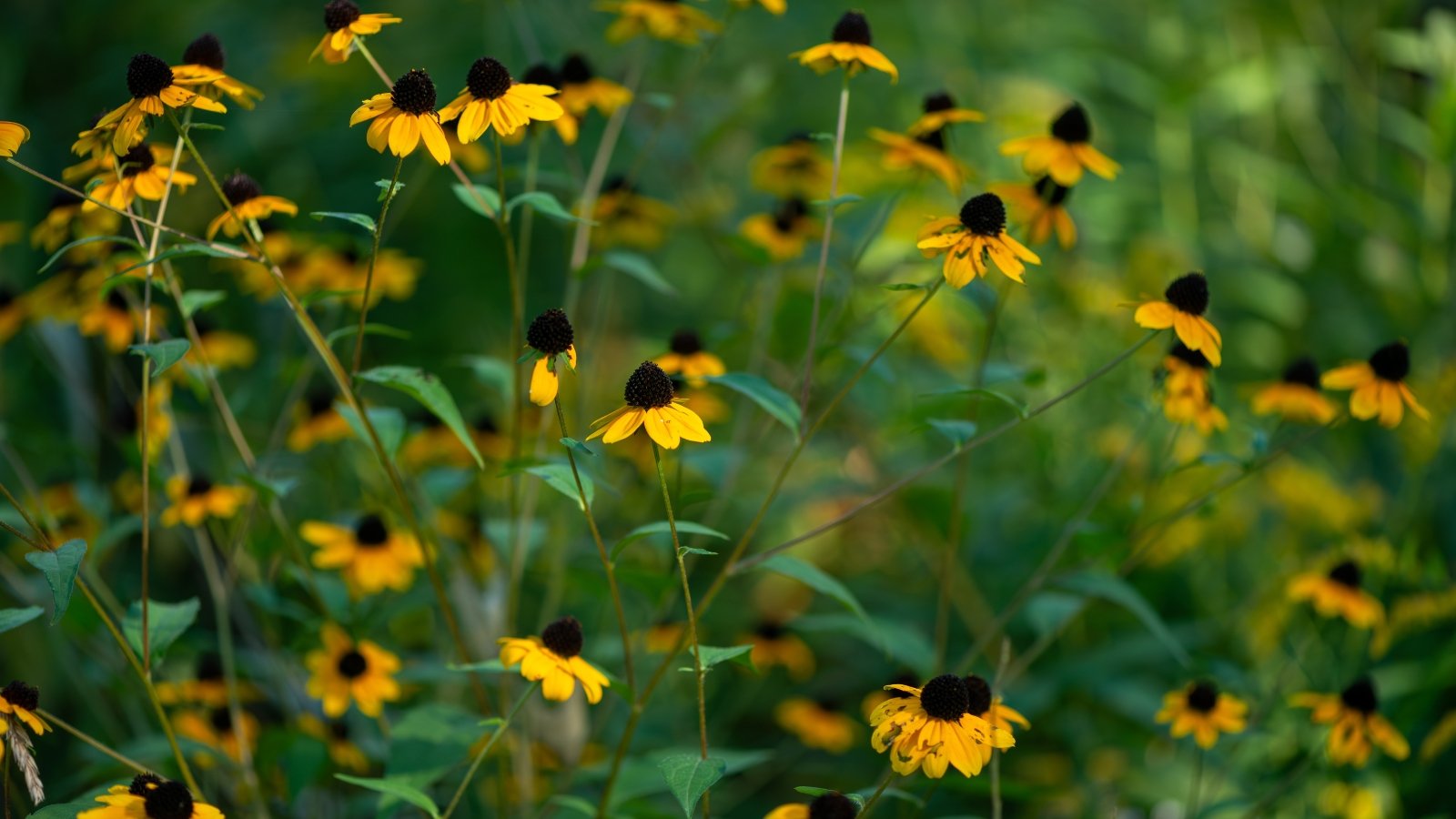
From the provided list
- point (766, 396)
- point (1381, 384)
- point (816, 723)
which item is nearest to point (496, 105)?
point (766, 396)

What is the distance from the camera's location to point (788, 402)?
1021 mm

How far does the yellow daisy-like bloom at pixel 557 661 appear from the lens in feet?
2.98

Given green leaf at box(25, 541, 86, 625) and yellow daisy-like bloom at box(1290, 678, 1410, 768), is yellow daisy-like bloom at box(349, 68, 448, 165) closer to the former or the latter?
green leaf at box(25, 541, 86, 625)

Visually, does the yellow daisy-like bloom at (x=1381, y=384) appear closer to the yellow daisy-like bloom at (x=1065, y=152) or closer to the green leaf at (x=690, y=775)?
the yellow daisy-like bloom at (x=1065, y=152)

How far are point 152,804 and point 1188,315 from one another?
832mm

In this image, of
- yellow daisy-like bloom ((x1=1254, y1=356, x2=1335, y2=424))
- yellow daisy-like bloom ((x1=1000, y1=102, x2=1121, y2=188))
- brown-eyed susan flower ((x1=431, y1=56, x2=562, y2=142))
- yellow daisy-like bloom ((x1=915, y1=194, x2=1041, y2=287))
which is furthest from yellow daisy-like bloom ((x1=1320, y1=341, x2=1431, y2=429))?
brown-eyed susan flower ((x1=431, y1=56, x2=562, y2=142))

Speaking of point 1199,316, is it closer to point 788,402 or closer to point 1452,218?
point 788,402

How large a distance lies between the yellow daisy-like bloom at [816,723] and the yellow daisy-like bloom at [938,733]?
70 cm

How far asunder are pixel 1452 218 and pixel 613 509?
1.47 meters

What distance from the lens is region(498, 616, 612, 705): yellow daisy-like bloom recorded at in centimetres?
91

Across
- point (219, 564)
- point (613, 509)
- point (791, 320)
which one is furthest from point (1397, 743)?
point (219, 564)

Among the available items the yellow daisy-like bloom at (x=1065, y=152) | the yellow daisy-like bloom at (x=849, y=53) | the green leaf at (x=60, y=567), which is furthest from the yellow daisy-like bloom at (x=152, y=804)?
the yellow daisy-like bloom at (x=1065, y=152)

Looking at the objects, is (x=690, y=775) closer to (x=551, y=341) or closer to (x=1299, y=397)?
(x=551, y=341)

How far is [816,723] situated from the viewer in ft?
5.04
